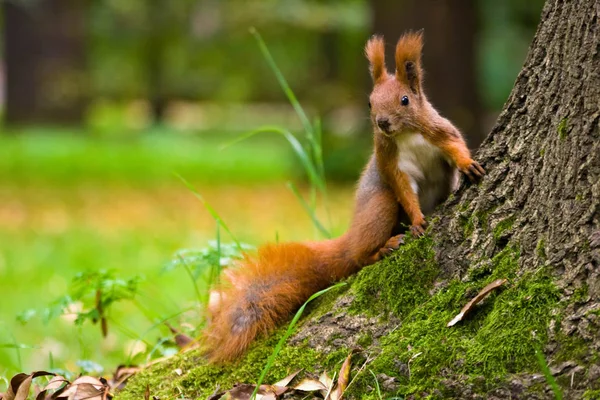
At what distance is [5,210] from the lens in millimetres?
7859

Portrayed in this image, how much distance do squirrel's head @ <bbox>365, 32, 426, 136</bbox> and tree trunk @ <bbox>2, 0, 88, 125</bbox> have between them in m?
12.9

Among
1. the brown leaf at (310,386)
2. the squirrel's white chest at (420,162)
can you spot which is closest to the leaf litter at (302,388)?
the brown leaf at (310,386)

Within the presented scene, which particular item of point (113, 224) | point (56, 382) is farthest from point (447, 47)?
point (56, 382)

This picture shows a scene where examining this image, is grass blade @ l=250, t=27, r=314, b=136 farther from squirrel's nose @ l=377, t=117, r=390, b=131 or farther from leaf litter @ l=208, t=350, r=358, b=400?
leaf litter @ l=208, t=350, r=358, b=400

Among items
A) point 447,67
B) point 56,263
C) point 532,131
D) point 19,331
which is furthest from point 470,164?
point 447,67

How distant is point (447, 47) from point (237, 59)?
28.8 ft

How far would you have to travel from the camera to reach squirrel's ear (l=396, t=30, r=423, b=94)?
2275 millimetres

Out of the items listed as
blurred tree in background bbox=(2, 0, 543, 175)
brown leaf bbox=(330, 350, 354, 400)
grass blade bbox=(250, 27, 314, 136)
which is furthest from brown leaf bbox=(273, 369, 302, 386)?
blurred tree in background bbox=(2, 0, 543, 175)

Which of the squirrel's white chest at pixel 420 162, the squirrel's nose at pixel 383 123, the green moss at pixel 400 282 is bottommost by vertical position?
the green moss at pixel 400 282

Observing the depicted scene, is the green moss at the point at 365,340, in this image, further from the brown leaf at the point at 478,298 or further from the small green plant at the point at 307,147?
the small green plant at the point at 307,147

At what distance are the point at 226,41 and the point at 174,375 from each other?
1319 centimetres

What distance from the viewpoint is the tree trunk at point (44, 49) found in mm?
14477

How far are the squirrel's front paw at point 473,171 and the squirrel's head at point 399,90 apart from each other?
0.92 feet

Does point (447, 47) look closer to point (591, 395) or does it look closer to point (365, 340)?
point (365, 340)
